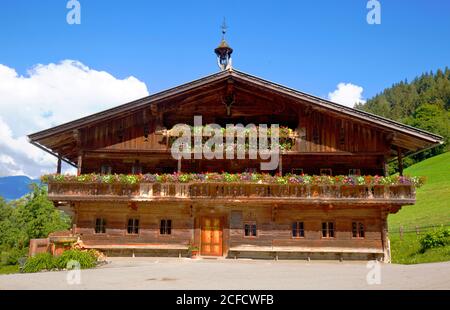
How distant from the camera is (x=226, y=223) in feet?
78.5

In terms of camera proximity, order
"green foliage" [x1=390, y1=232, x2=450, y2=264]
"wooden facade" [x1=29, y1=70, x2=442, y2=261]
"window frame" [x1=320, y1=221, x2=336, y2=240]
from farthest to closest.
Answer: "window frame" [x1=320, y1=221, x2=336, y2=240] < "wooden facade" [x1=29, y1=70, x2=442, y2=261] < "green foliage" [x1=390, y1=232, x2=450, y2=264]

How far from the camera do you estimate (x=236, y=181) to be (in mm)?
22812

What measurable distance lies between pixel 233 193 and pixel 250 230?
103 inches

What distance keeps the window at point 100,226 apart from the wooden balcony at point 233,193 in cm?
182

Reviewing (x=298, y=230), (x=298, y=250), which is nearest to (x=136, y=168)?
(x=298, y=230)

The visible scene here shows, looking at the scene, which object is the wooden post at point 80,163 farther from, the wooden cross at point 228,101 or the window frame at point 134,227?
the wooden cross at point 228,101

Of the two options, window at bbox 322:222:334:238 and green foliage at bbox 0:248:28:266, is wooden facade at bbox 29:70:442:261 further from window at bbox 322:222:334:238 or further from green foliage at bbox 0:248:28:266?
green foliage at bbox 0:248:28:266

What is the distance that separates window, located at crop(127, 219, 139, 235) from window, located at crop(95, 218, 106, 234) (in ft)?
4.87

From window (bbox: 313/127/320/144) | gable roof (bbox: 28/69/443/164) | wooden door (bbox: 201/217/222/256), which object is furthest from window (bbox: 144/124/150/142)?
window (bbox: 313/127/320/144)

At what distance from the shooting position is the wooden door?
23781mm

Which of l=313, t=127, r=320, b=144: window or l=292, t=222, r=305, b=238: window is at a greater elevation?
l=313, t=127, r=320, b=144: window

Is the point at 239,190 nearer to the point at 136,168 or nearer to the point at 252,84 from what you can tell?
the point at 252,84

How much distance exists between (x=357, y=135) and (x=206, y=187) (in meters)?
9.58
